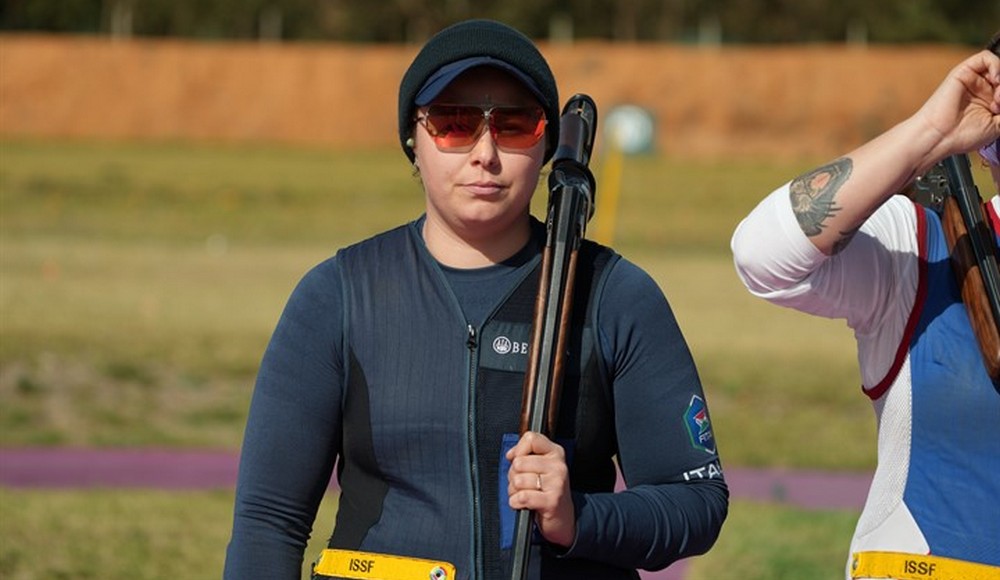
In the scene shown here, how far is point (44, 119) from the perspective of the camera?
56.8 meters

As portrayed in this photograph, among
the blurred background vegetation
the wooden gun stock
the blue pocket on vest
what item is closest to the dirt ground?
the blurred background vegetation

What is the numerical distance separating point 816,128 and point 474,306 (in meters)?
52.7

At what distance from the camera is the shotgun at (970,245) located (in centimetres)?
329

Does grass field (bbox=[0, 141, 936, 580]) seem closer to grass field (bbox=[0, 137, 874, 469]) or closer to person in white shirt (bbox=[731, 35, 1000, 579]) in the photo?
grass field (bbox=[0, 137, 874, 469])

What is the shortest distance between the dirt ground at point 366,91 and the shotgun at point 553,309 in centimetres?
Answer: 5110

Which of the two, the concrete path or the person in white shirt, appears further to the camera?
the concrete path

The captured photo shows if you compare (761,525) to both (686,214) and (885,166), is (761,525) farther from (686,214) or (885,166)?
(686,214)

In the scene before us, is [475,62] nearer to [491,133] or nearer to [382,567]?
[491,133]

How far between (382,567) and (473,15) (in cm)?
6217

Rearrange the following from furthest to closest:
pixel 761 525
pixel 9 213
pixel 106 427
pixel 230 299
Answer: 1. pixel 9 213
2. pixel 230 299
3. pixel 106 427
4. pixel 761 525

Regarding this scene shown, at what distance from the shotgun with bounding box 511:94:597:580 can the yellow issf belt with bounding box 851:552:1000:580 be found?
26.9 inches

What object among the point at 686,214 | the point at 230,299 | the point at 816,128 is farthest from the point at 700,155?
the point at 230,299

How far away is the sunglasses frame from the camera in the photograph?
3.27 m

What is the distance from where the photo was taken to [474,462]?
3.18 meters
